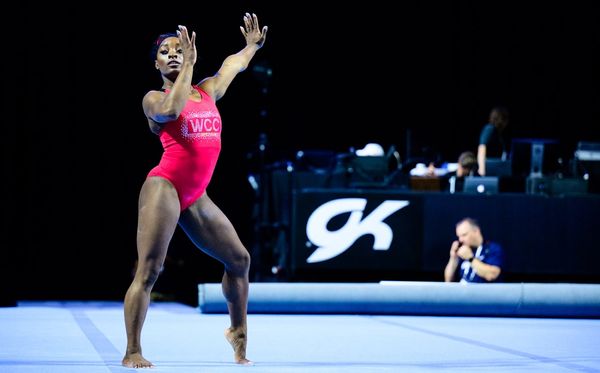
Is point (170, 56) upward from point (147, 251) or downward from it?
upward

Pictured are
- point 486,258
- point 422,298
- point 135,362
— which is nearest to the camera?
point 135,362

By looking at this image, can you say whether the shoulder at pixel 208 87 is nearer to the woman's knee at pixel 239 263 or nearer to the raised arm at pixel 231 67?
the raised arm at pixel 231 67

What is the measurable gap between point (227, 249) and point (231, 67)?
3.24ft

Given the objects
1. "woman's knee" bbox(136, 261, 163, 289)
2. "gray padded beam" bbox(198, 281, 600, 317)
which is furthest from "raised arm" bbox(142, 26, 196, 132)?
"gray padded beam" bbox(198, 281, 600, 317)

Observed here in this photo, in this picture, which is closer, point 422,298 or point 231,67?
point 231,67

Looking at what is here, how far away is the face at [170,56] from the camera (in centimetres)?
454

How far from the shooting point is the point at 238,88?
438 inches

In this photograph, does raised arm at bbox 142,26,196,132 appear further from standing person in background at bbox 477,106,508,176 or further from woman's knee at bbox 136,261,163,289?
standing person in background at bbox 477,106,508,176

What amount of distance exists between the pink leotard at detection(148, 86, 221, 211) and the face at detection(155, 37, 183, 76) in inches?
7.9

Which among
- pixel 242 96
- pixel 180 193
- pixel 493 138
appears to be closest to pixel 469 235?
pixel 493 138

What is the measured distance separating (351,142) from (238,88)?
273 centimetres

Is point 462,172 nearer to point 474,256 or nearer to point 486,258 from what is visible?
point 474,256

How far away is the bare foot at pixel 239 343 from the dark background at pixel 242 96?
4.29 m

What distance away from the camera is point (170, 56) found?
179 inches
